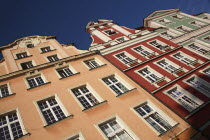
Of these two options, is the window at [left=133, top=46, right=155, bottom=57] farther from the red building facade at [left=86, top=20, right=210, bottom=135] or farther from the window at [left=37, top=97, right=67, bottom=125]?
the window at [left=37, top=97, right=67, bottom=125]

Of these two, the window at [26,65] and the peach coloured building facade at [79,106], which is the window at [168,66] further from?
the window at [26,65]

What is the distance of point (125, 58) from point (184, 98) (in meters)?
8.36

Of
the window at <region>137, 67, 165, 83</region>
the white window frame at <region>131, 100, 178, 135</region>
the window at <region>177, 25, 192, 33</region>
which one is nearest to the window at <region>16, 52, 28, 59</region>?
the window at <region>137, 67, 165, 83</region>

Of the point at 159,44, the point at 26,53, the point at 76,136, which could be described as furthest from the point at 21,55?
the point at 159,44

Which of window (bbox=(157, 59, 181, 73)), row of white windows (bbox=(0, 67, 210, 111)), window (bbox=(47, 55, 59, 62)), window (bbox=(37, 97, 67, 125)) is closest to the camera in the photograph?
window (bbox=(37, 97, 67, 125))

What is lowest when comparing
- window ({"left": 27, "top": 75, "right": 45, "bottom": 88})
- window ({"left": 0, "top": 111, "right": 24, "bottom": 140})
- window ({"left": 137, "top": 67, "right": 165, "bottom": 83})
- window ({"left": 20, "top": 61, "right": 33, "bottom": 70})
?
window ({"left": 0, "top": 111, "right": 24, "bottom": 140})

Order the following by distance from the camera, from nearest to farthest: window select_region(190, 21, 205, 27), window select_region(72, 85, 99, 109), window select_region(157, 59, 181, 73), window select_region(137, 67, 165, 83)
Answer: window select_region(72, 85, 99, 109) → window select_region(137, 67, 165, 83) → window select_region(157, 59, 181, 73) → window select_region(190, 21, 205, 27)

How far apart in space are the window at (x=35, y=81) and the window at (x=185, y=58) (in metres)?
15.9

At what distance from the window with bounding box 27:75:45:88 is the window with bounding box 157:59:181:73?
42.8 ft

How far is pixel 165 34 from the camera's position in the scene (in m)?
31.1

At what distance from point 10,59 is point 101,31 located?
13.9 metres

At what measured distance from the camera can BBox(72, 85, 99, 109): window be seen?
16000mm

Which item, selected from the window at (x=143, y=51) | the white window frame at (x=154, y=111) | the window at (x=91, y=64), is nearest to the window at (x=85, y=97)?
the white window frame at (x=154, y=111)

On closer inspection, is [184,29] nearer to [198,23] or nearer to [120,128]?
[198,23]
